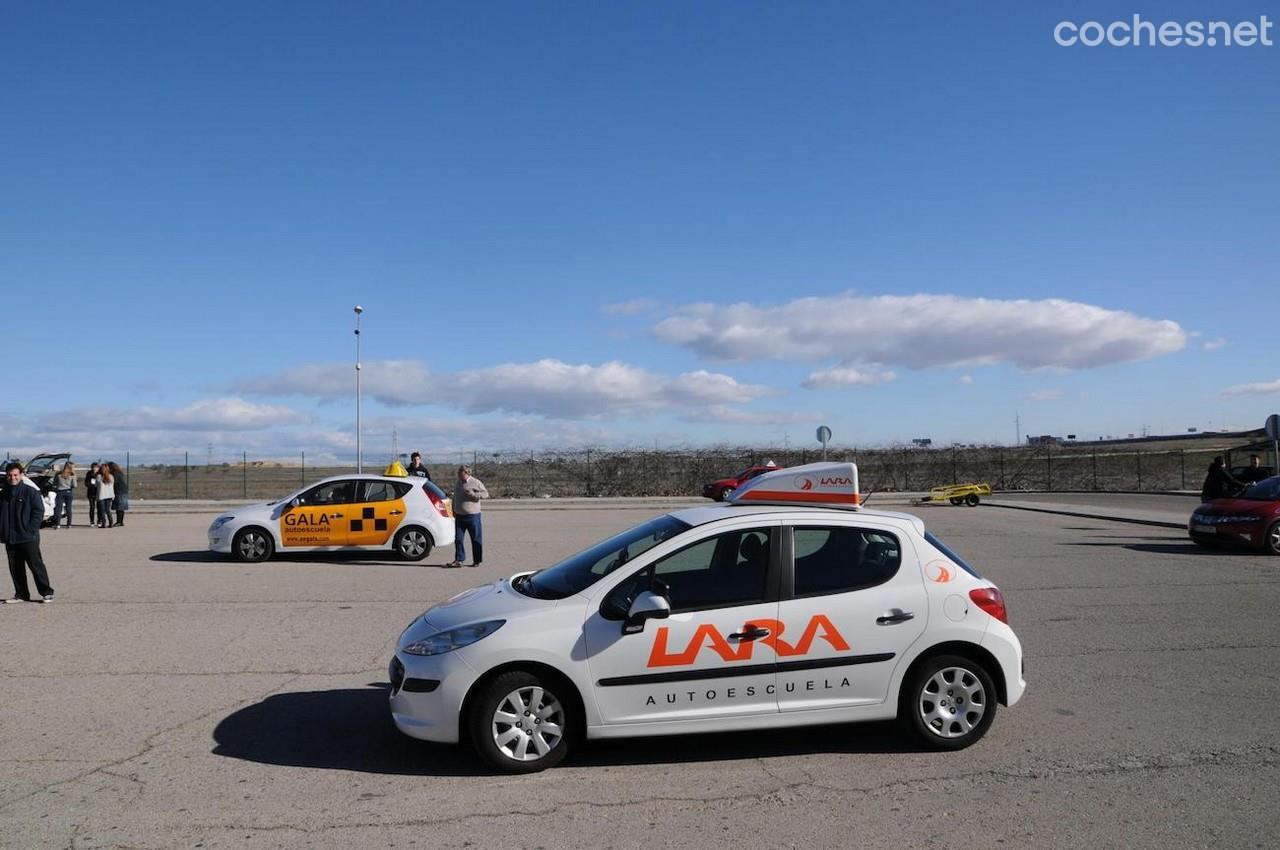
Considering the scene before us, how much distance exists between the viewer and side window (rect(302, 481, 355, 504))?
17.0 metres

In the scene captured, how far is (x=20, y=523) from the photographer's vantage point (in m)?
11.5

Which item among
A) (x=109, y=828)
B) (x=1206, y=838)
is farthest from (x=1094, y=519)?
(x=109, y=828)

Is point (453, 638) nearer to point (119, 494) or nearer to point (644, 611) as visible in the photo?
point (644, 611)

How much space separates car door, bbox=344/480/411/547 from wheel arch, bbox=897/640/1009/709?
12.3 m

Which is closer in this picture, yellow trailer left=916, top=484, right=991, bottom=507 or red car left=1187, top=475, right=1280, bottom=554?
red car left=1187, top=475, right=1280, bottom=554

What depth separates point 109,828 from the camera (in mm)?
4895

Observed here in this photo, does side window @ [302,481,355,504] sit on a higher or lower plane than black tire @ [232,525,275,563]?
higher

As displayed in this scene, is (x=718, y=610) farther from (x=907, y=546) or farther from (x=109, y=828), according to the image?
(x=109, y=828)

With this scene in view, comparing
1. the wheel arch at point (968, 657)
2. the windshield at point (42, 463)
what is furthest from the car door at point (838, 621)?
the windshield at point (42, 463)

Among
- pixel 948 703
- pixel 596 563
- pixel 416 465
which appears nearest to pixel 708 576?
pixel 596 563

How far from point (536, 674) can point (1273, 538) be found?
1562 centimetres

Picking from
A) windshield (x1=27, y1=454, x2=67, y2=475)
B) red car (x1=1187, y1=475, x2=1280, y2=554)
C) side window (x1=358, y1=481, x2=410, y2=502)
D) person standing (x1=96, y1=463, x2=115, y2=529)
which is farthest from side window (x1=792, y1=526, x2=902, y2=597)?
windshield (x1=27, y1=454, x2=67, y2=475)

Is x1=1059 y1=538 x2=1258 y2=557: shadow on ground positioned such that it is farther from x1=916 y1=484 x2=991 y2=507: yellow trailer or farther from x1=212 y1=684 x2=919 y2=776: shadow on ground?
x1=916 y1=484 x2=991 y2=507: yellow trailer

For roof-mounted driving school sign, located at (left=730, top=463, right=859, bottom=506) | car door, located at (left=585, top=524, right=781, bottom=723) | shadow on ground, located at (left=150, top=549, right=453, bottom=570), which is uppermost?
roof-mounted driving school sign, located at (left=730, top=463, right=859, bottom=506)
